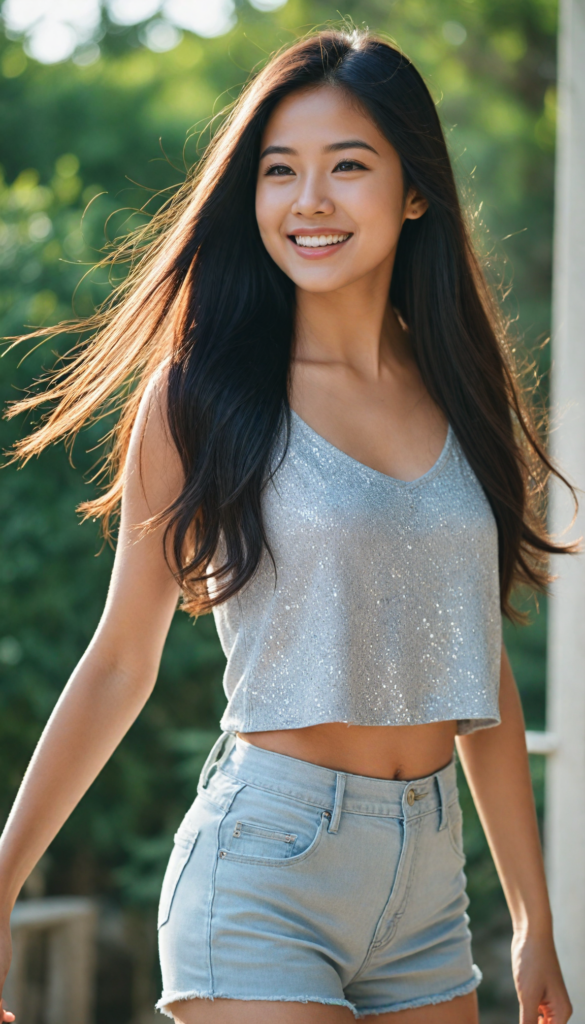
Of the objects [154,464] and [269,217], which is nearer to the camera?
[154,464]

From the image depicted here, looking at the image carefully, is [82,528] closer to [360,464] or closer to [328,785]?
[360,464]

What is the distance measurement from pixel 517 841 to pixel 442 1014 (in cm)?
31

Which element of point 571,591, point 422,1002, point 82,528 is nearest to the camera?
point 422,1002

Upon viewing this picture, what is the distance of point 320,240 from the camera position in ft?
5.24

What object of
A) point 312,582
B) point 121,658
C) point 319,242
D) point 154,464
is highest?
point 319,242

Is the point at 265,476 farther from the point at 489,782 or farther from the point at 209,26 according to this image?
the point at 209,26

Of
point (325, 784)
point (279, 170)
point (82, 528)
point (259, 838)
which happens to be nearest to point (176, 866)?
point (259, 838)

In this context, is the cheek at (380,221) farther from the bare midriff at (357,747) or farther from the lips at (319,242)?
the bare midriff at (357,747)

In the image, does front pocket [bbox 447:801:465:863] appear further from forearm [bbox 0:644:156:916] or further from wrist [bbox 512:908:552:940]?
forearm [bbox 0:644:156:916]

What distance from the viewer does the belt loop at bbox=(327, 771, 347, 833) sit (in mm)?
1414

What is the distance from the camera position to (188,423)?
151cm

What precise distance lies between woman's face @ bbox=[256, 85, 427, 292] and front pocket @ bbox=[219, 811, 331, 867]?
808 millimetres

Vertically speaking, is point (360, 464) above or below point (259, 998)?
above

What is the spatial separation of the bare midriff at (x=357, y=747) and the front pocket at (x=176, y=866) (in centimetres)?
16
